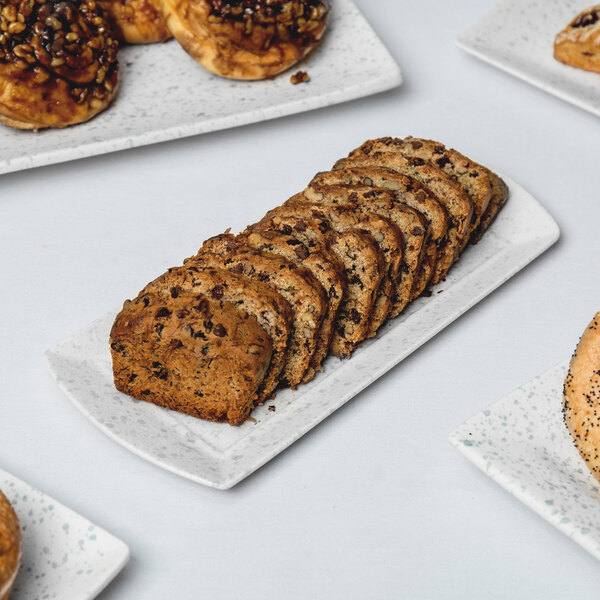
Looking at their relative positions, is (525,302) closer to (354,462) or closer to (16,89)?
(354,462)

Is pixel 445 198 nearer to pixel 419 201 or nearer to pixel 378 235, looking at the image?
pixel 419 201

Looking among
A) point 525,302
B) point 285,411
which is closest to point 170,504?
point 285,411

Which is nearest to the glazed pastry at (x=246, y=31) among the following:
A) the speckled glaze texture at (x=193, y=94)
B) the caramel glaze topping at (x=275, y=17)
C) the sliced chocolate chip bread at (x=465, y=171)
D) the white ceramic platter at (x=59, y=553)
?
the caramel glaze topping at (x=275, y=17)

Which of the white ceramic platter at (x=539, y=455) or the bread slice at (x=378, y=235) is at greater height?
the bread slice at (x=378, y=235)

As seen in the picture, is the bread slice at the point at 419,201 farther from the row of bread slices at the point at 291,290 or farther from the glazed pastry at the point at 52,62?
the glazed pastry at the point at 52,62

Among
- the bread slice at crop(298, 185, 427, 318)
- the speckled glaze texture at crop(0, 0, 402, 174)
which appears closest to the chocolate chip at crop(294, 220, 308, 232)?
the bread slice at crop(298, 185, 427, 318)

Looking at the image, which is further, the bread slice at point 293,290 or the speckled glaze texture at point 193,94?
the speckled glaze texture at point 193,94

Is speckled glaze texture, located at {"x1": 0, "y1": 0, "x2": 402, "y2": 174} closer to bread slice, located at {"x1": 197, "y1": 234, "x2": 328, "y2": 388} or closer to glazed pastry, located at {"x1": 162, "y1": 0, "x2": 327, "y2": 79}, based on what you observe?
glazed pastry, located at {"x1": 162, "y1": 0, "x2": 327, "y2": 79}
